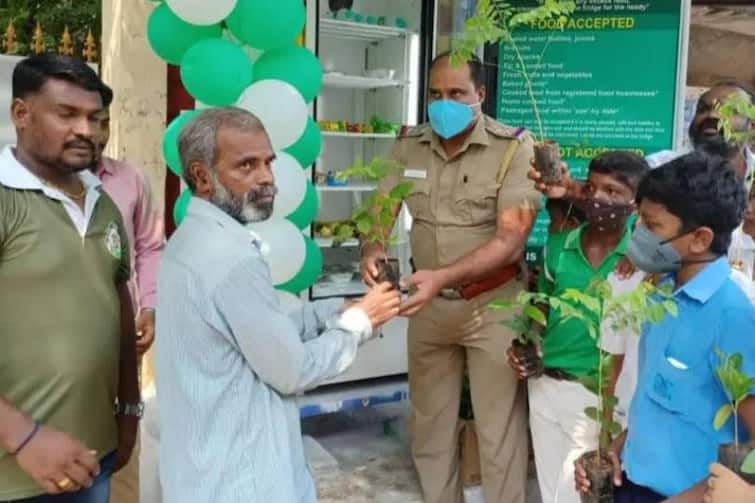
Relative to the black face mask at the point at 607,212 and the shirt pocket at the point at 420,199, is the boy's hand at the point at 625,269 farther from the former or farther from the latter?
the shirt pocket at the point at 420,199

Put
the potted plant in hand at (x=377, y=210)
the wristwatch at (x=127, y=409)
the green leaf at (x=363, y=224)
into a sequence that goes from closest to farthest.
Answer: the wristwatch at (x=127, y=409), the potted plant in hand at (x=377, y=210), the green leaf at (x=363, y=224)

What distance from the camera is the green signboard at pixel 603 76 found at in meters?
3.98

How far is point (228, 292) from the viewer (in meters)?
1.68

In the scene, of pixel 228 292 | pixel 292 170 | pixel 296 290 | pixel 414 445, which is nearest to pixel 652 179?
pixel 228 292

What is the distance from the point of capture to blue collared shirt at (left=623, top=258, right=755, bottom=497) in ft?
5.43

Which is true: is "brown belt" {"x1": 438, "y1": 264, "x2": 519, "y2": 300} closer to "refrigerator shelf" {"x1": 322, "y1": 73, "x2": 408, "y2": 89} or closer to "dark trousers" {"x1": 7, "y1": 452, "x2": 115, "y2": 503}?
"dark trousers" {"x1": 7, "y1": 452, "x2": 115, "y2": 503}

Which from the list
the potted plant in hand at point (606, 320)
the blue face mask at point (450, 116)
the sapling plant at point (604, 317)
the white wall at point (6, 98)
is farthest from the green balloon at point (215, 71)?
the potted plant in hand at point (606, 320)

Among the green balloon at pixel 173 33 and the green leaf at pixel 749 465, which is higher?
the green balloon at pixel 173 33

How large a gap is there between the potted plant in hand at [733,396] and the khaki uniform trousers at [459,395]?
1.60 meters

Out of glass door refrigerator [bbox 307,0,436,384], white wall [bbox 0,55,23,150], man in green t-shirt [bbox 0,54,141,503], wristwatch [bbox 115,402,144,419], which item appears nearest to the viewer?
man in green t-shirt [bbox 0,54,141,503]

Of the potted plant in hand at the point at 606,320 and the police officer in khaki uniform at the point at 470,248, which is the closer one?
the potted plant in hand at the point at 606,320

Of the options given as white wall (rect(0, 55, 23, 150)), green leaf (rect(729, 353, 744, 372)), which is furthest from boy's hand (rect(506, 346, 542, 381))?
white wall (rect(0, 55, 23, 150))

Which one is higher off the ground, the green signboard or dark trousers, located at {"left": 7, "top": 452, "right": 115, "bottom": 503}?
the green signboard

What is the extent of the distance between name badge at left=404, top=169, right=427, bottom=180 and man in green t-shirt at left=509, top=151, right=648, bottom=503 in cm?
64
